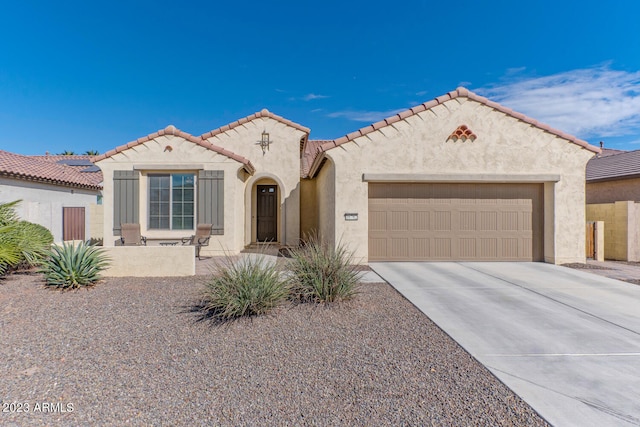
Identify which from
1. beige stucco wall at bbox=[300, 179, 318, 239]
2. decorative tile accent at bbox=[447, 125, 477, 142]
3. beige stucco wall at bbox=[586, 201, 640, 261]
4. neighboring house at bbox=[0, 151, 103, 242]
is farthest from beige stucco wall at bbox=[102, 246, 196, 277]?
beige stucco wall at bbox=[586, 201, 640, 261]

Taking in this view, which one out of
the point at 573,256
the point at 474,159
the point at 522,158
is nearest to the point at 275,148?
the point at 474,159

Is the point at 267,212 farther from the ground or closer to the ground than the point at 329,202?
closer to the ground

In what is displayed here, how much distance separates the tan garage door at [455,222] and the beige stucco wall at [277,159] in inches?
188

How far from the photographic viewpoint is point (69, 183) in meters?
15.6

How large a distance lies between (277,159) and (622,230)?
1272 centimetres

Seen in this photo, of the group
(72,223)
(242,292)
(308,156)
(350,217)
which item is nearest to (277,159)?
(308,156)

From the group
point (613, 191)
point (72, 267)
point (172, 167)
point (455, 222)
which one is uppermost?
point (172, 167)

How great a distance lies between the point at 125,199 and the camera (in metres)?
10.9

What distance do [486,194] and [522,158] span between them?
4.82ft

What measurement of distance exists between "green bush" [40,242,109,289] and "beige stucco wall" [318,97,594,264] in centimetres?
604

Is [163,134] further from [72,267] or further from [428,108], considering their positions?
[428,108]

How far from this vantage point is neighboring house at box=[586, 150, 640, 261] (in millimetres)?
10922

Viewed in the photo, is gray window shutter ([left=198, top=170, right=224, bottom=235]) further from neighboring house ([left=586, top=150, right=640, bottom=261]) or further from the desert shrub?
neighboring house ([left=586, top=150, right=640, bottom=261])

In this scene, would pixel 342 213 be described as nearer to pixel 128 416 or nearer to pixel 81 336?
pixel 81 336
